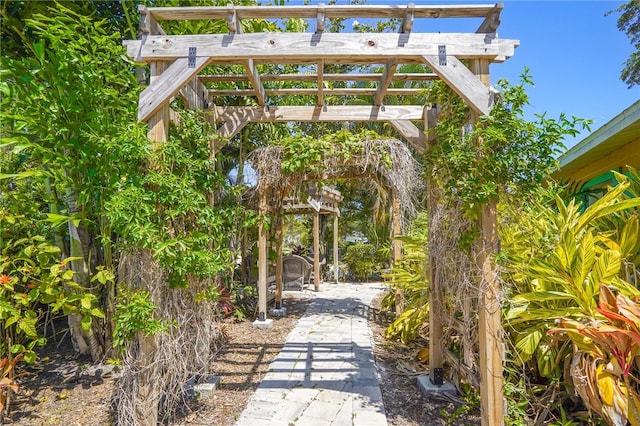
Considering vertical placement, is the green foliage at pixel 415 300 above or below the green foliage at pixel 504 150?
below

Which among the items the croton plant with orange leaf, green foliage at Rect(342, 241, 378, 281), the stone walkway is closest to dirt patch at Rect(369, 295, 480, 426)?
the stone walkway

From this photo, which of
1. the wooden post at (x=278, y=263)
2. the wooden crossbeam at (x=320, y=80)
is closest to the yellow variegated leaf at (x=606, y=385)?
the wooden crossbeam at (x=320, y=80)

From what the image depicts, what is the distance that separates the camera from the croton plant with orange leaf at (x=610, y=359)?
180 cm

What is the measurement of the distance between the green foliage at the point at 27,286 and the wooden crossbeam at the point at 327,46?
185 cm

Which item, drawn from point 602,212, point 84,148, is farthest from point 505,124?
point 84,148

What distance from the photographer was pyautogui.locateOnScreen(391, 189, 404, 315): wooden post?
17.4 feet

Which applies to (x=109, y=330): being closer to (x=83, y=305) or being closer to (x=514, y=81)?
(x=83, y=305)

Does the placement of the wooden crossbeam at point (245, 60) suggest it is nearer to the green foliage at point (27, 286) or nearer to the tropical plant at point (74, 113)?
the tropical plant at point (74, 113)

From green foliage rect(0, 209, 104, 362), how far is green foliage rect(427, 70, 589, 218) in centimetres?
305

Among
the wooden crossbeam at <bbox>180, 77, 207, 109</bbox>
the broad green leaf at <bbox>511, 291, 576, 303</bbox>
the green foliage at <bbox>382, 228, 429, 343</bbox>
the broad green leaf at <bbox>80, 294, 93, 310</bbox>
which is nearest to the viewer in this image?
the broad green leaf at <bbox>511, 291, 576, 303</bbox>

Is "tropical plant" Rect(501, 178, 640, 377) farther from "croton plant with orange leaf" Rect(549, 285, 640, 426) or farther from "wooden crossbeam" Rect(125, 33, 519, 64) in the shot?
"wooden crossbeam" Rect(125, 33, 519, 64)

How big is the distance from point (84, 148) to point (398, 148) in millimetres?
3698

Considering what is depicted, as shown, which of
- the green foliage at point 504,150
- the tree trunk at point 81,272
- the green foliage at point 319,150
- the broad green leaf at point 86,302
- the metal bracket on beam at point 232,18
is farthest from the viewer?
the green foliage at point 319,150

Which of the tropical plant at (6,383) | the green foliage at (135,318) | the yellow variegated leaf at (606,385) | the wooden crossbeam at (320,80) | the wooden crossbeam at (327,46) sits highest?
the wooden crossbeam at (320,80)
